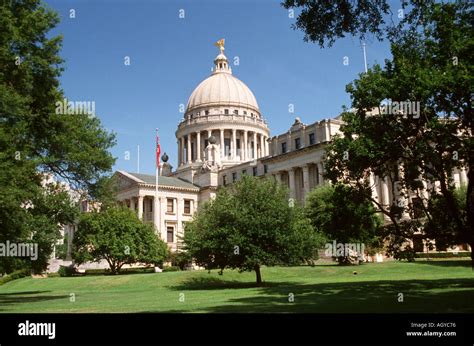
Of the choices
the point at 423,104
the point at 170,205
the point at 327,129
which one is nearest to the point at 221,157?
the point at 170,205

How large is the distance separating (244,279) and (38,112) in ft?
78.5

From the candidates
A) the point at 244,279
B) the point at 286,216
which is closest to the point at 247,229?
the point at 286,216

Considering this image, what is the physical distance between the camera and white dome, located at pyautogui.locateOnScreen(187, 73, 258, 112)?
130 meters

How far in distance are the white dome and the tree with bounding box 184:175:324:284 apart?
93.0 meters

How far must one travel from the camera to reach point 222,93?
131500 millimetres

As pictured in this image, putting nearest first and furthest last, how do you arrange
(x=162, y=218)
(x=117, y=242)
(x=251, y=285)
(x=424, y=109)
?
(x=424, y=109), (x=251, y=285), (x=117, y=242), (x=162, y=218)

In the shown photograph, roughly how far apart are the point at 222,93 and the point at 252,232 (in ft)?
325

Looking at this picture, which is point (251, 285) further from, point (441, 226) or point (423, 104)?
point (423, 104)

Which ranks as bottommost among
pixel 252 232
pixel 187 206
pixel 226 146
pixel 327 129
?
pixel 252 232

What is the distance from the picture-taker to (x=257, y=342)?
32.7ft

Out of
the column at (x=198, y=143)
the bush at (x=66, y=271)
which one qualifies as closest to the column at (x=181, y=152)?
the column at (x=198, y=143)

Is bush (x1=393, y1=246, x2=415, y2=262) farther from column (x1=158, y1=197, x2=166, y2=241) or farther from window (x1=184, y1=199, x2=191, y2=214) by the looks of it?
window (x1=184, y1=199, x2=191, y2=214)

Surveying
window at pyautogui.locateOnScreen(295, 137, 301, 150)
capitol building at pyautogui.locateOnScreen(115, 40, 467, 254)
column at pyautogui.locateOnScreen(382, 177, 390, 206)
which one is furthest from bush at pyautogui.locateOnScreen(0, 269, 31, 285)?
column at pyautogui.locateOnScreen(382, 177, 390, 206)

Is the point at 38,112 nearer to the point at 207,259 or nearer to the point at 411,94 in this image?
the point at 207,259
